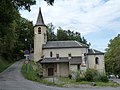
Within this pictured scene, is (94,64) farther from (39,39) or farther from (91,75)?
(91,75)

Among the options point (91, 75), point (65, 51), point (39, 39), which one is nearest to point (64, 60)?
point (65, 51)

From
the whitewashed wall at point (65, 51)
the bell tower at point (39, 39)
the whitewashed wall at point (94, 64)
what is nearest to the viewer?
the whitewashed wall at point (65, 51)

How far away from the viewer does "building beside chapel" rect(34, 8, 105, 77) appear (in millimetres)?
57906

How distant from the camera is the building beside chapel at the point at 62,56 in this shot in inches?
2280

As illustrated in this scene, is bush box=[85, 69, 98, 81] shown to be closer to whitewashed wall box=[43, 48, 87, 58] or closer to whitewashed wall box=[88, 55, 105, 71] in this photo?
whitewashed wall box=[43, 48, 87, 58]

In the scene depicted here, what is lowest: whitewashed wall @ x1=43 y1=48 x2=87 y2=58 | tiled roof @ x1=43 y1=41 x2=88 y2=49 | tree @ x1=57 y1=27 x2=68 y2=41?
whitewashed wall @ x1=43 y1=48 x2=87 y2=58

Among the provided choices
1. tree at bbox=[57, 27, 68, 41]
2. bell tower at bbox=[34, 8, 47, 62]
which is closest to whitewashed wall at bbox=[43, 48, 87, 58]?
bell tower at bbox=[34, 8, 47, 62]

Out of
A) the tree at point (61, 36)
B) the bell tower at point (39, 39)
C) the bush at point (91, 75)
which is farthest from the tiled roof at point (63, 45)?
the tree at point (61, 36)

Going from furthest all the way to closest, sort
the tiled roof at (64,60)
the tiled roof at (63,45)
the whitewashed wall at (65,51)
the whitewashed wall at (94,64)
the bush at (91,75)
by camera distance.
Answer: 1. the tiled roof at (63,45)
2. the whitewashed wall at (94,64)
3. the whitewashed wall at (65,51)
4. the tiled roof at (64,60)
5. the bush at (91,75)

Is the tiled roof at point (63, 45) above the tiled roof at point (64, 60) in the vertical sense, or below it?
above

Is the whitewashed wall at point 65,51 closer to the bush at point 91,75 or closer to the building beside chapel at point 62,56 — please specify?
the building beside chapel at point 62,56

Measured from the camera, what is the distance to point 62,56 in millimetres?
60594

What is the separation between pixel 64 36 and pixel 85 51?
118 ft

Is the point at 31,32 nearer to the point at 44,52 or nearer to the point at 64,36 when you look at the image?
the point at 64,36
